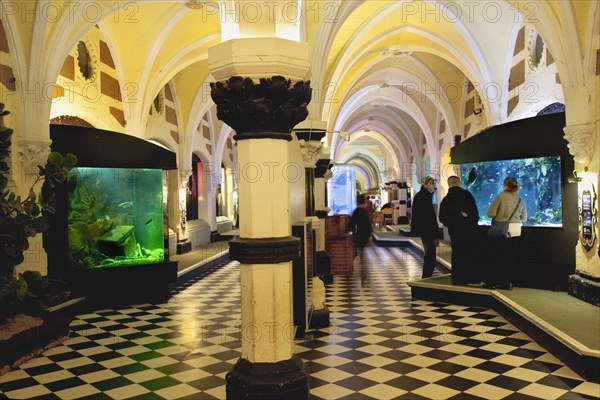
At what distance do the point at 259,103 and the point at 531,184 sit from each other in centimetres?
611

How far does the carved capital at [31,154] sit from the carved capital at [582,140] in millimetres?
6944

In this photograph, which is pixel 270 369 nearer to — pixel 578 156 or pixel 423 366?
pixel 423 366

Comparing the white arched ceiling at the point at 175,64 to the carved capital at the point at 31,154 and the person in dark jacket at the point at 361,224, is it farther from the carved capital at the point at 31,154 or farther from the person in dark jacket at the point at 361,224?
the person in dark jacket at the point at 361,224

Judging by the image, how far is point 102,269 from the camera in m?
7.67

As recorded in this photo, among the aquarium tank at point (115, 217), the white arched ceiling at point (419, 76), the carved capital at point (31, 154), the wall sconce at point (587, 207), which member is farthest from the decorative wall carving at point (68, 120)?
the white arched ceiling at point (419, 76)

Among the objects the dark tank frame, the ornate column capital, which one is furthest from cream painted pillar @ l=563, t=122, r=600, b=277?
the dark tank frame

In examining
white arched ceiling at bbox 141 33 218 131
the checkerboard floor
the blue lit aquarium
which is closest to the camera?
the checkerboard floor

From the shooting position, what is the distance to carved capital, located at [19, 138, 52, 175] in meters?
6.94

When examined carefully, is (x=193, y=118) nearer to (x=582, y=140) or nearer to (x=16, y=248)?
(x=16, y=248)

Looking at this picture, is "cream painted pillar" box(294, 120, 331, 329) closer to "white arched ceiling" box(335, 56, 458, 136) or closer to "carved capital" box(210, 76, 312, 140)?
"carved capital" box(210, 76, 312, 140)

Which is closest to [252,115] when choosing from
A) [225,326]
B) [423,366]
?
[423,366]

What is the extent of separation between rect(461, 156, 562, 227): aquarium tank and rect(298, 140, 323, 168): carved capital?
3.01 meters

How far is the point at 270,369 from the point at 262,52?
2.06 metres

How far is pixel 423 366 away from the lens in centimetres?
472
